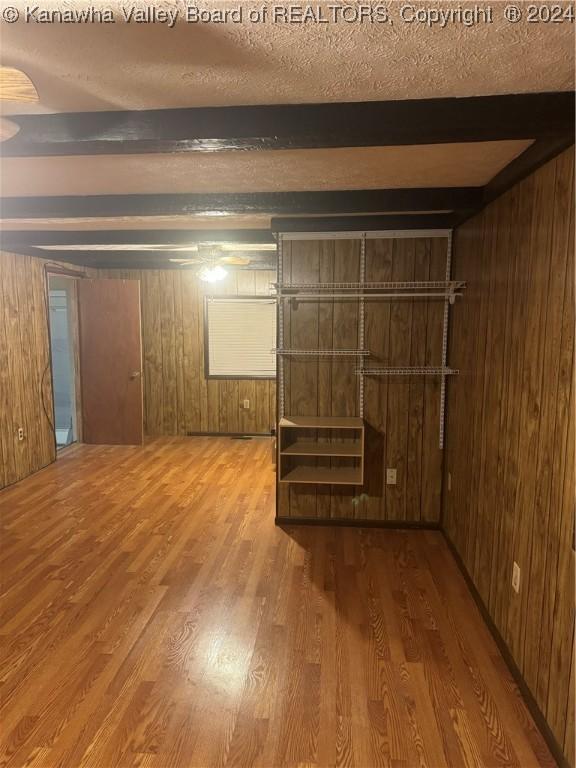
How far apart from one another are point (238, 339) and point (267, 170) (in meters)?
4.43

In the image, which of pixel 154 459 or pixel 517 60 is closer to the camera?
pixel 517 60

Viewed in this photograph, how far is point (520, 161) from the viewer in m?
2.28

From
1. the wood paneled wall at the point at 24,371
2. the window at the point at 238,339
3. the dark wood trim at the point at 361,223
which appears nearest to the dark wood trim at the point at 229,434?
the window at the point at 238,339

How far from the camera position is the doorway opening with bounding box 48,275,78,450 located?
644 centimetres

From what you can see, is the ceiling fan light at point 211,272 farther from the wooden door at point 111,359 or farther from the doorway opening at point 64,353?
the doorway opening at point 64,353

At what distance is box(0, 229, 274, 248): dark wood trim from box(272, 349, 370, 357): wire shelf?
1.27 m

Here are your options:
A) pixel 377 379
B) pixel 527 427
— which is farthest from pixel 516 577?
pixel 377 379

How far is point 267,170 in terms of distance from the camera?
2.56m

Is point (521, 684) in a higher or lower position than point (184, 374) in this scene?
lower

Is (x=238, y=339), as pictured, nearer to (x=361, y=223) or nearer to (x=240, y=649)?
(x=361, y=223)

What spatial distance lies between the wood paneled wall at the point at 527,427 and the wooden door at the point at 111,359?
4.39m

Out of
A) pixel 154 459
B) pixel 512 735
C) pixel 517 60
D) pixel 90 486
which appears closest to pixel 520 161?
pixel 517 60

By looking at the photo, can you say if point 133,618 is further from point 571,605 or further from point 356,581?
point 571,605

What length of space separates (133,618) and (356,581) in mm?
1367
